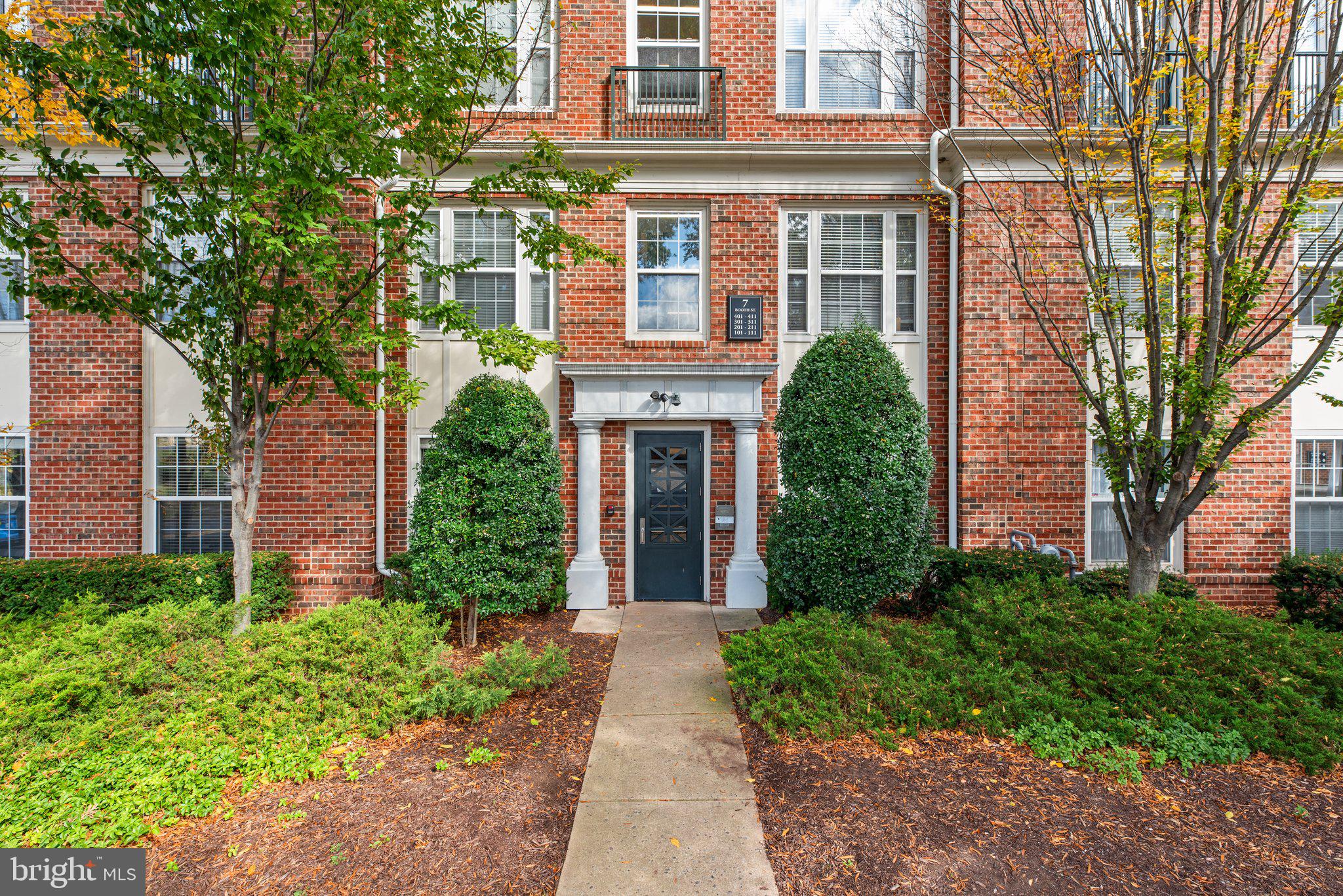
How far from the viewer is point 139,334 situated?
7.04 meters

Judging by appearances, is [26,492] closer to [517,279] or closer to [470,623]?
[470,623]

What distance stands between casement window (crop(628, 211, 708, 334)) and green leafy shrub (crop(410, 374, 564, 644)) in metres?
2.43

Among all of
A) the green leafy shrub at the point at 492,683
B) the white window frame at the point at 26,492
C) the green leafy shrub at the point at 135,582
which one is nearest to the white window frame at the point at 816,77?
the green leafy shrub at the point at 492,683

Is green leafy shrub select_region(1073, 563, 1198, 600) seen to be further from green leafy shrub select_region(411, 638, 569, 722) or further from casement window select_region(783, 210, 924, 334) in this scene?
green leafy shrub select_region(411, 638, 569, 722)

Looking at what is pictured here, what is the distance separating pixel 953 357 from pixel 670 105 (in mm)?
5108

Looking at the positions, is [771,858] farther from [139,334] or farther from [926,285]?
[139,334]

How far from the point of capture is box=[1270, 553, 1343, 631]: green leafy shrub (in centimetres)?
633

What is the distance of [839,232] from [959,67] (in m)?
2.45

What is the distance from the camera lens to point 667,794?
134 inches

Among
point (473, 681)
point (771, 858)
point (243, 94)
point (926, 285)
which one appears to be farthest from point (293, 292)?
point (926, 285)

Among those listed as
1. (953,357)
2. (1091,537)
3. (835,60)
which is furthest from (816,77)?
(1091,537)

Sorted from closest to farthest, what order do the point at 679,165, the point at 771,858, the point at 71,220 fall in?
the point at 771,858 < the point at 71,220 < the point at 679,165

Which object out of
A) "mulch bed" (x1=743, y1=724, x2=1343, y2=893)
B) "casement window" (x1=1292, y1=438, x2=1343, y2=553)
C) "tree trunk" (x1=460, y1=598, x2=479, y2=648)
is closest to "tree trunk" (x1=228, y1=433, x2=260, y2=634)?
"tree trunk" (x1=460, y1=598, x2=479, y2=648)

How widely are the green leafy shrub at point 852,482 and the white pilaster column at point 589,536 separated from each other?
2378mm
